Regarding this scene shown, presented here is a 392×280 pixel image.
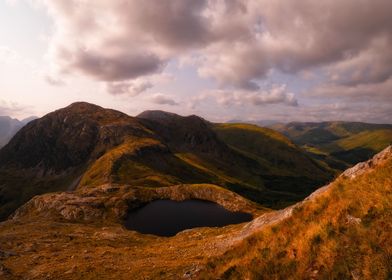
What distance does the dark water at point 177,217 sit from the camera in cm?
10056

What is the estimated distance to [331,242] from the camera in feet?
49.5

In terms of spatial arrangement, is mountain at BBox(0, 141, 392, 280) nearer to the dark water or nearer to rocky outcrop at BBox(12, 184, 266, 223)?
the dark water

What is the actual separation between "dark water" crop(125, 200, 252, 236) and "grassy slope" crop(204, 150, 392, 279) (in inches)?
3143

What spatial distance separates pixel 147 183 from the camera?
196 m

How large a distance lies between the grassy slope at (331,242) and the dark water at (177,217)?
7982 centimetres

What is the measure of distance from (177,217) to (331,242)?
9948 cm

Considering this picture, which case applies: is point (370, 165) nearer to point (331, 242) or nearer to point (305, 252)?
point (331, 242)

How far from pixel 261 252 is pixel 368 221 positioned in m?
6.10

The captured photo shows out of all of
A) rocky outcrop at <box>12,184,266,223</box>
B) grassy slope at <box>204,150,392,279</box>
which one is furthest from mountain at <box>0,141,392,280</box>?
rocky outcrop at <box>12,184,266,223</box>

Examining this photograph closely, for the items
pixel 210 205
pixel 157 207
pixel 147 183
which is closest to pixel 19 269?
pixel 157 207

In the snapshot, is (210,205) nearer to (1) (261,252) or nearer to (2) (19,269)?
(2) (19,269)

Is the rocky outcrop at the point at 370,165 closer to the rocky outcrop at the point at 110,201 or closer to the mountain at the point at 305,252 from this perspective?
the mountain at the point at 305,252

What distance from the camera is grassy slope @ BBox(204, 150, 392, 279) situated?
13.3 m

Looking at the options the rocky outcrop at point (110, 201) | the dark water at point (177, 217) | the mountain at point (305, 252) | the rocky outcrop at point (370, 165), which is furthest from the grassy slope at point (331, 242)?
the rocky outcrop at point (110, 201)
